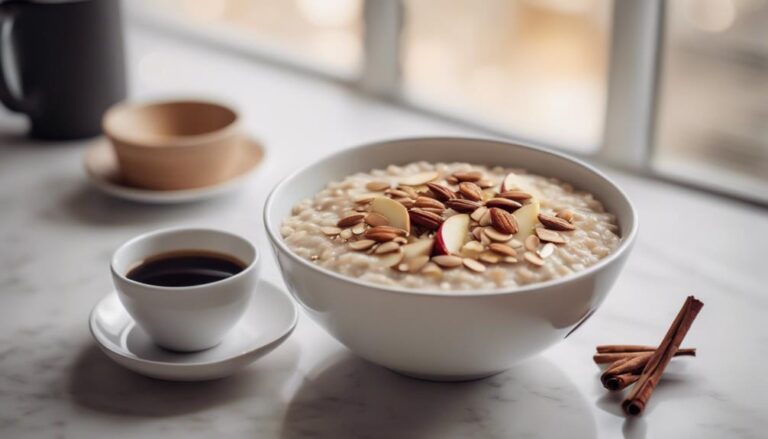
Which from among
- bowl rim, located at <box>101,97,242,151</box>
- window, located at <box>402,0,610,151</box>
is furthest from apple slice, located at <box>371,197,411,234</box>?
window, located at <box>402,0,610,151</box>

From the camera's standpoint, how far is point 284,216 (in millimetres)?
1101

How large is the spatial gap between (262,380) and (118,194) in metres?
0.54

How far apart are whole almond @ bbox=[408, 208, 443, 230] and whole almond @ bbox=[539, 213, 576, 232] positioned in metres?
0.11

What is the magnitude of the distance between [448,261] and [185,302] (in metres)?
0.29

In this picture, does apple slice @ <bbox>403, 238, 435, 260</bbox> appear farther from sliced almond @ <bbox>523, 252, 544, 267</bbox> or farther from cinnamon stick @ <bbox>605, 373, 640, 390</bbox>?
cinnamon stick @ <bbox>605, 373, 640, 390</bbox>

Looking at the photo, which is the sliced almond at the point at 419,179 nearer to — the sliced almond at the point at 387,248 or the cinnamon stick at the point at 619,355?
the sliced almond at the point at 387,248

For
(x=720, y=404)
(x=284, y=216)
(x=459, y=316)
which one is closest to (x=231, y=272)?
(x=284, y=216)

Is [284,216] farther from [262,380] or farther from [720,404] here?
[720,404]

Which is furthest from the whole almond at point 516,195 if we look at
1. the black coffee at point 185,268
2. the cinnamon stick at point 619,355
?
the black coffee at point 185,268

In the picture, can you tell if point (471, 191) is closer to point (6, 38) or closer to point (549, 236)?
point (549, 236)

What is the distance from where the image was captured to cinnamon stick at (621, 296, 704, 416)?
100cm

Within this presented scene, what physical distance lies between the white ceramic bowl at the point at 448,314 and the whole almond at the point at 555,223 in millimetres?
61

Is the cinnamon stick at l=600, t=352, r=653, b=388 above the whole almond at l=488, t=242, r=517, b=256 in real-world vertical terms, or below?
below

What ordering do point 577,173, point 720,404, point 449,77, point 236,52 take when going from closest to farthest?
point 720,404
point 577,173
point 449,77
point 236,52
